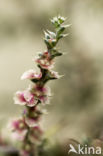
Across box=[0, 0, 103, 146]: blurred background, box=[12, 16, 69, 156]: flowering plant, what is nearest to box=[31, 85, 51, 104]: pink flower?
box=[12, 16, 69, 156]: flowering plant

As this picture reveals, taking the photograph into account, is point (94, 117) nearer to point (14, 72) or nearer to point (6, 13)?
point (6, 13)

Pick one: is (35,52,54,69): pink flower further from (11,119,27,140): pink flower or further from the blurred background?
the blurred background

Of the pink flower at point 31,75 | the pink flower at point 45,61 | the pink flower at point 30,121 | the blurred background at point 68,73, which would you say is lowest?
the pink flower at point 30,121

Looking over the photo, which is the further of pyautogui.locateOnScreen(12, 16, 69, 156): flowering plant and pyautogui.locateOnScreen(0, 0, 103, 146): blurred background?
pyautogui.locateOnScreen(0, 0, 103, 146): blurred background

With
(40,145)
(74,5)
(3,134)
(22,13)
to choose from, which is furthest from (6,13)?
(40,145)

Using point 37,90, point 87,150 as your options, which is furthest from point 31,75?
point 87,150

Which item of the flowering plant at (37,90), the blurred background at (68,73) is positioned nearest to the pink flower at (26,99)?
the flowering plant at (37,90)

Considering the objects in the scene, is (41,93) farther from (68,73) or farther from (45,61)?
(68,73)

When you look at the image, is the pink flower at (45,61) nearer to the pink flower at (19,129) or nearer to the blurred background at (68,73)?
the pink flower at (19,129)
